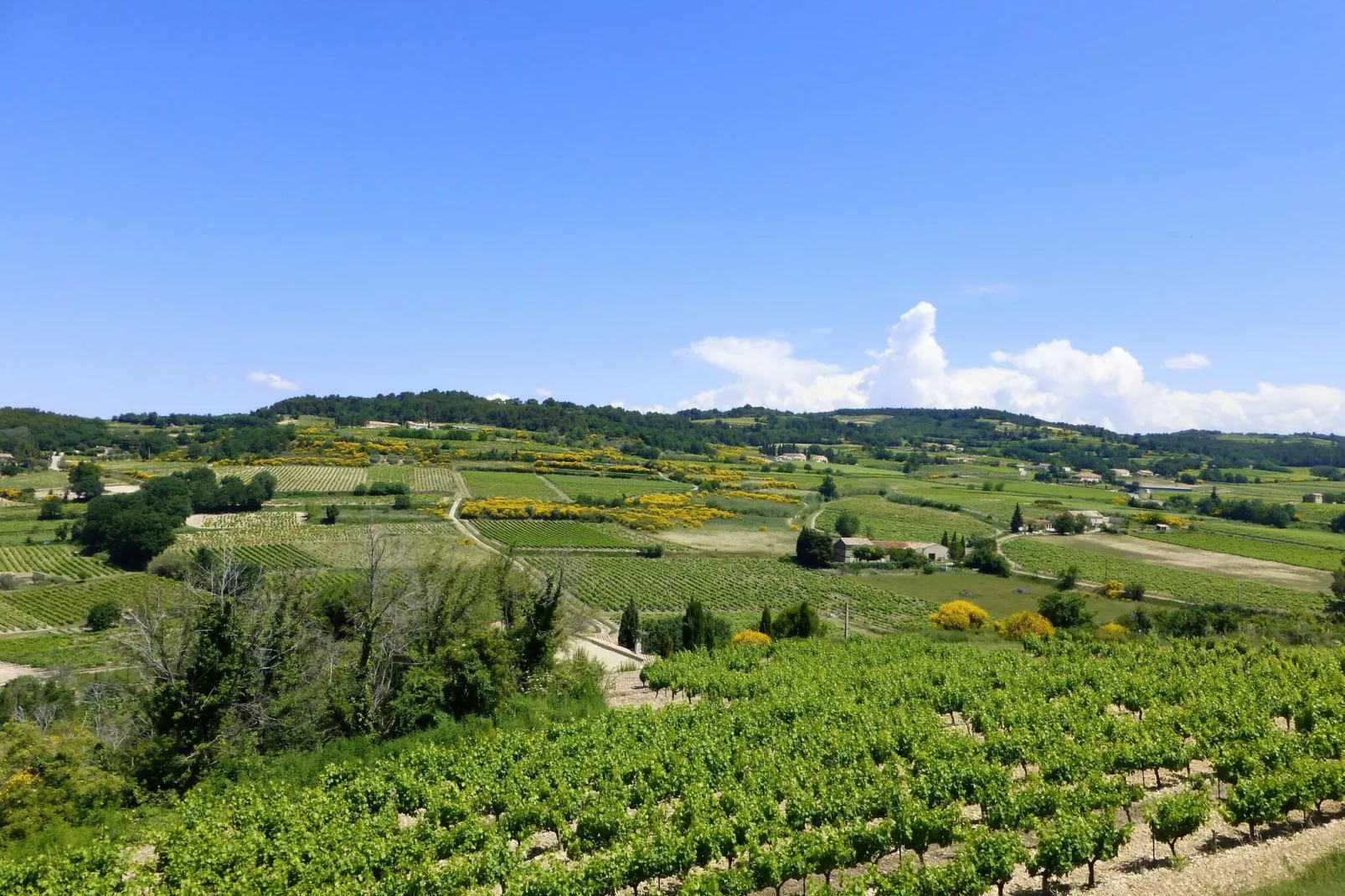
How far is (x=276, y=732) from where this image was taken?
24062mm

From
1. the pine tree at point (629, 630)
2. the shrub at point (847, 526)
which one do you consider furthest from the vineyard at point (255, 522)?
the shrub at point (847, 526)

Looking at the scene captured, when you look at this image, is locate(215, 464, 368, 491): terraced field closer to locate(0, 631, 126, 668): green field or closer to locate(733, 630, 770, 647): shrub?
locate(0, 631, 126, 668): green field

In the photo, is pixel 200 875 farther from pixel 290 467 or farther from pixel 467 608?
pixel 290 467

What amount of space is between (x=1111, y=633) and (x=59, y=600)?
80383mm

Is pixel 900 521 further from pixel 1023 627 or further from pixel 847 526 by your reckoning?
pixel 1023 627

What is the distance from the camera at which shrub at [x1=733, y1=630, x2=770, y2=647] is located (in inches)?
1598

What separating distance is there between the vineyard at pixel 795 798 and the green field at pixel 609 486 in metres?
89.0

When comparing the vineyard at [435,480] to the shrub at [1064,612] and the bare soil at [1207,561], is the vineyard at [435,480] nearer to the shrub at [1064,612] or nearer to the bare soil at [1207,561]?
the shrub at [1064,612]

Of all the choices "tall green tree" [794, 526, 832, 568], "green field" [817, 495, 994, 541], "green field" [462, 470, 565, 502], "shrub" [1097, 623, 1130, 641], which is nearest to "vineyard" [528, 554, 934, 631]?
"tall green tree" [794, 526, 832, 568]

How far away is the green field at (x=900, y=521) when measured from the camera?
96.9 meters

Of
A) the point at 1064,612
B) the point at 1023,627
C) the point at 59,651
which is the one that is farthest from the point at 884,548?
the point at 59,651

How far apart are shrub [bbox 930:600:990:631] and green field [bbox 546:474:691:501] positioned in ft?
223

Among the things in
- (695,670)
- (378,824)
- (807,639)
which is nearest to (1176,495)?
(807,639)

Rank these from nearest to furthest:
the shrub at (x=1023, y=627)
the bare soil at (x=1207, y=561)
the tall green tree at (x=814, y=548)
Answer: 1. the shrub at (x=1023, y=627)
2. the bare soil at (x=1207, y=561)
3. the tall green tree at (x=814, y=548)
